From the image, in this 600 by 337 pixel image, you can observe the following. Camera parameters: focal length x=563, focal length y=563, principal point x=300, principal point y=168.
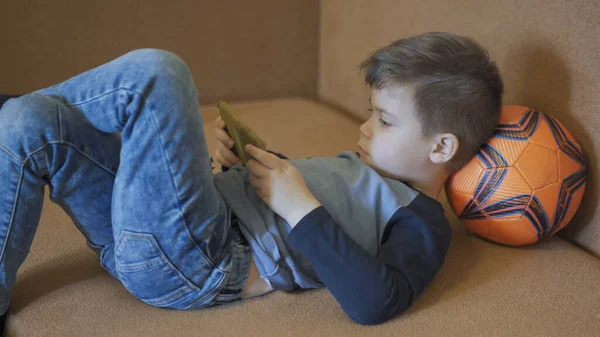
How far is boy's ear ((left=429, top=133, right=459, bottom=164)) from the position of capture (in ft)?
3.53

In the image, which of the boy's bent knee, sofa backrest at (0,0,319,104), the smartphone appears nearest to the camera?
the boy's bent knee

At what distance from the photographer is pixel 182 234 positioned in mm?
893

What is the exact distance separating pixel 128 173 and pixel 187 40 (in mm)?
1295

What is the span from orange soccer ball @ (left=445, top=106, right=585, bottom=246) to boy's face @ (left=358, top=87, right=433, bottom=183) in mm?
107

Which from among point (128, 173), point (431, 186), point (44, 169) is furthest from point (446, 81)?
point (44, 169)

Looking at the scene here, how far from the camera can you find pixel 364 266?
890 millimetres

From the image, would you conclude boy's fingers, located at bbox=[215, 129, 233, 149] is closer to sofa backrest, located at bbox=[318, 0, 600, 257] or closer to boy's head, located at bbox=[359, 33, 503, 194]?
boy's head, located at bbox=[359, 33, 503, 194]

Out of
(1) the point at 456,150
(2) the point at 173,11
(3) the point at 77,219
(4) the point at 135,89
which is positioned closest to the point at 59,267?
(3) the point at 77,219

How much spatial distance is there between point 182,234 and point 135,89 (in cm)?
24

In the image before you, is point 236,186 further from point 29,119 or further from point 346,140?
point 346,140

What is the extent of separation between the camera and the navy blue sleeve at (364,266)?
0.89 meters

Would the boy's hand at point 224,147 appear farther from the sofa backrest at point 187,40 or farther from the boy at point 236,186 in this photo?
the sofa backrest at point 187,40

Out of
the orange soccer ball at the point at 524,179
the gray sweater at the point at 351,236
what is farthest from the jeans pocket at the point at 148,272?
the orange soccer ball at the point at 524,179

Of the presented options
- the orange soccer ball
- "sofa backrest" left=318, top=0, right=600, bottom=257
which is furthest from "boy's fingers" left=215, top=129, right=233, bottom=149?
"sofa backrest" left=318, top=0, right=600, bottom=257
